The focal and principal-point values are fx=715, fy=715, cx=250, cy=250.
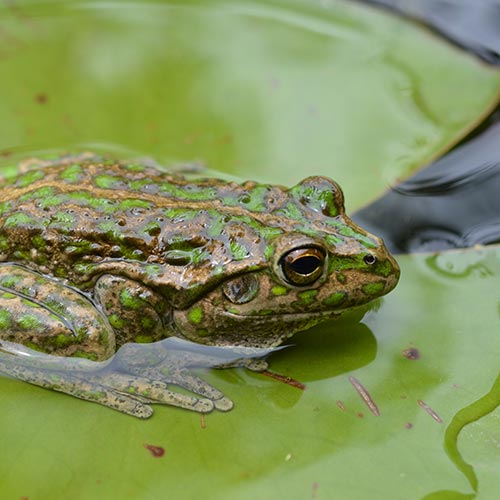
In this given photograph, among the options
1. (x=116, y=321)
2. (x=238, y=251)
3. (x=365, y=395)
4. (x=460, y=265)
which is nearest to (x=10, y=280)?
(x=116, y=321)

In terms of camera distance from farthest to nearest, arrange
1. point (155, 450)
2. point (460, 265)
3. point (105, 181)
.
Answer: point (460, 265), point (105, 181), point (155, 450)

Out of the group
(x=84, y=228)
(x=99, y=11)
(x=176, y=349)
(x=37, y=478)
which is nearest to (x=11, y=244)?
(x=84, y=228)

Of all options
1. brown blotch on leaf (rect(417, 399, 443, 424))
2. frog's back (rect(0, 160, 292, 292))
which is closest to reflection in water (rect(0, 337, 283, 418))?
frog's back (rect(0, 160, 292, 292))

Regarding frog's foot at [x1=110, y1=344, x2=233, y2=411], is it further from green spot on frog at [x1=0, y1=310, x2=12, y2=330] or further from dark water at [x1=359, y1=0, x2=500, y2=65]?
dark water at [x1=359, y1=0, x2=500, y2=65]

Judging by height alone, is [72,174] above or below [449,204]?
below

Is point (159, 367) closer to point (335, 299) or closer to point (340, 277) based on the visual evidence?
point (335, 299)

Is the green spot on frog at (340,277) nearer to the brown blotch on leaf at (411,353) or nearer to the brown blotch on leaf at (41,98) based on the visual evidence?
the brown blotch on leaf at (411,353)

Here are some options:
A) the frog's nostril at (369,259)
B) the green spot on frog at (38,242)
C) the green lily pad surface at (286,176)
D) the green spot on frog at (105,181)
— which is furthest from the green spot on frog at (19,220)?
the frog's nostril at (369,259)
